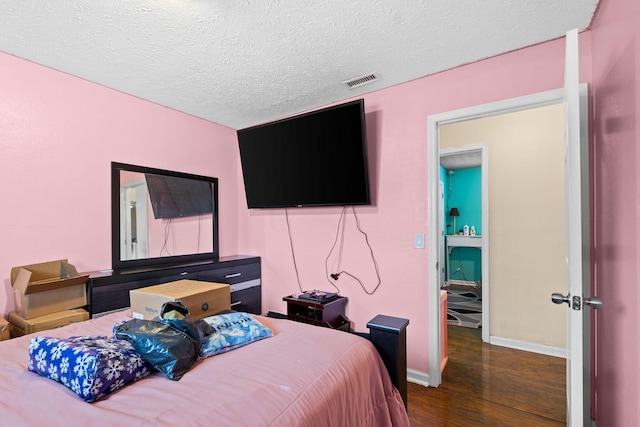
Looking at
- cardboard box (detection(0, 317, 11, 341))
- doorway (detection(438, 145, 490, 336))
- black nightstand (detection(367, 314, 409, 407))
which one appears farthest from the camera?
doorway (detection(438, 145, 490, 336))

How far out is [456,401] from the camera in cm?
212

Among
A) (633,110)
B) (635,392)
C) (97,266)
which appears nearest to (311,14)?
(633,110)

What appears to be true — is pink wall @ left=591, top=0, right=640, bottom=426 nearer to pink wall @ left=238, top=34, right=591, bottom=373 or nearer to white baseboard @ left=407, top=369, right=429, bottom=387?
pink wall @ left=238, top=34, right=591, bottom=373

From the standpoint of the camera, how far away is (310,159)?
8.97 ft

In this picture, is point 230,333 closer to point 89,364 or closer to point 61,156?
point 89,364

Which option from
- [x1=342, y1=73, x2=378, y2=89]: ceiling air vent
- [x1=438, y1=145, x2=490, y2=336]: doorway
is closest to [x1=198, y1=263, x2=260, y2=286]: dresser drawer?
[x1=342, y1=73, x2=378, y2=89]: ceiling air vent

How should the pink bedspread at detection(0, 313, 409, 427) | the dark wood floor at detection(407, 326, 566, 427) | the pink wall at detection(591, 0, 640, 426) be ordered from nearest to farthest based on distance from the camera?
the pink bedspread at detection(0, 313, 409, 427) < the pink wall at detection(591, 0, 640, 426) < the dark wood floor at detection(407, 326, 566, 427)

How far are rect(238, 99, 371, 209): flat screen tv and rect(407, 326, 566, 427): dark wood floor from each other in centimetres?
154

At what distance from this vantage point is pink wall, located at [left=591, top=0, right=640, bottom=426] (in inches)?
44.6

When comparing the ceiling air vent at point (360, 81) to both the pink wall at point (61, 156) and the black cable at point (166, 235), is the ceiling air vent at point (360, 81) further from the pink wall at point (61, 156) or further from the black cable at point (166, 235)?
the black cable at point (166, 235)

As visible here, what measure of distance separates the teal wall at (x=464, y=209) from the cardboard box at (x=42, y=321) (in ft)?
18.5

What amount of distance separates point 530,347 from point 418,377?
1.31m

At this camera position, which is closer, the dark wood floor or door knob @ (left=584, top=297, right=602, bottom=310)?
door knob @ (left=584, top=297, right=602, bottom=310)

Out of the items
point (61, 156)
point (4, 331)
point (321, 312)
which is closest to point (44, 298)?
point (4, 331)
